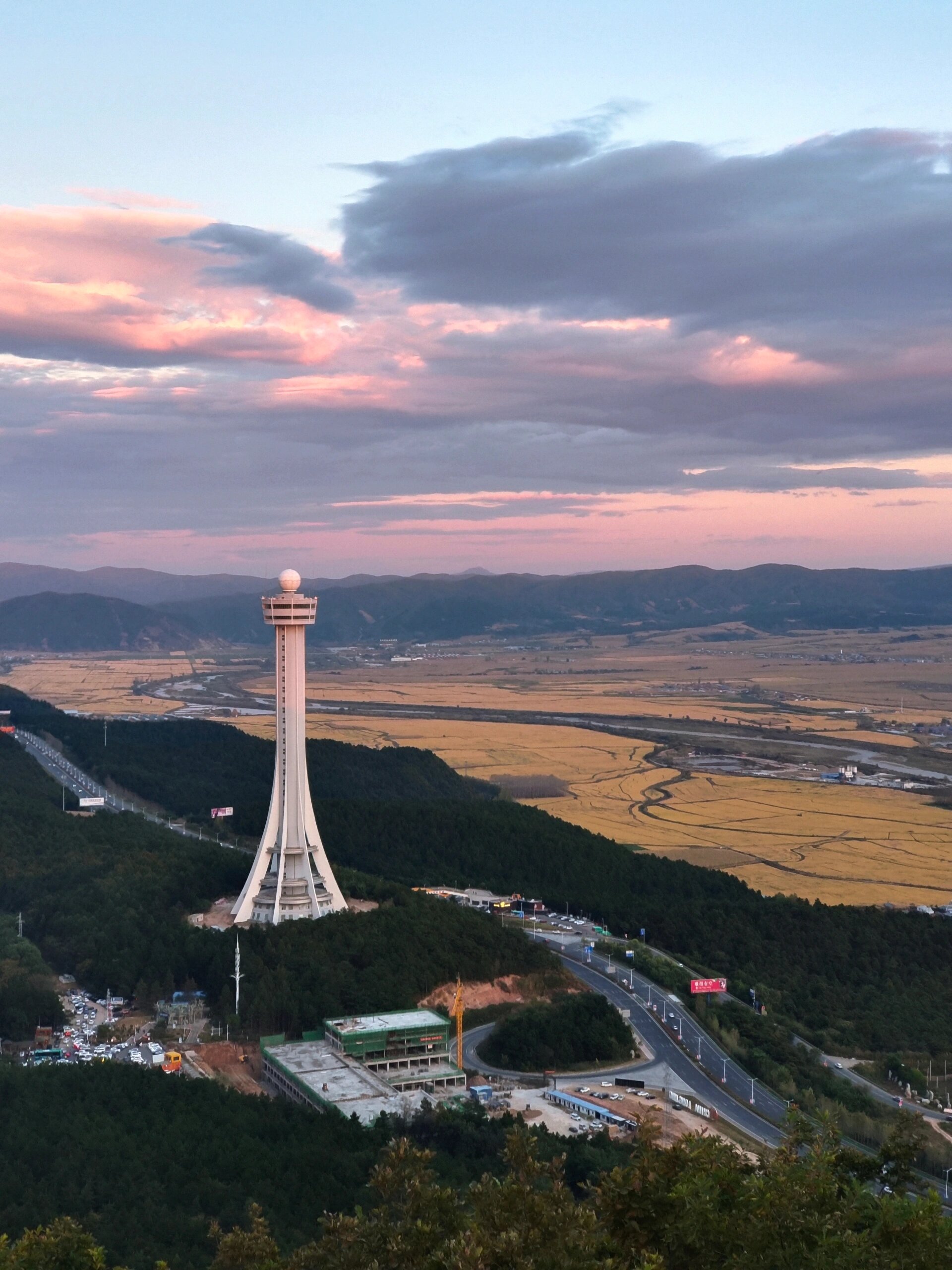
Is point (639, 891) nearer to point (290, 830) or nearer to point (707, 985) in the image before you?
point (707, 985)

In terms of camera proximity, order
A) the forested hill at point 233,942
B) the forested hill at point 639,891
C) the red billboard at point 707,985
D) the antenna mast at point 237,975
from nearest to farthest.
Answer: the antenna mast at point 237,975
the forested hill at point 233,942
the red billboard at point 707,985
the forested hill at point 639,891

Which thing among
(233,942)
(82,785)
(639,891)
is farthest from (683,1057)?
(82,785)

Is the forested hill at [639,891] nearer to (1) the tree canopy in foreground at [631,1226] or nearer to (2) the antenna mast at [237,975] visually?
(2) the antenna mast at [237,975]

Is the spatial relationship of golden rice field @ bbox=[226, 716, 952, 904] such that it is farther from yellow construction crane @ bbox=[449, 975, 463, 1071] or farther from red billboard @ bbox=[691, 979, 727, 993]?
yellow construction crane @ bbox=[449, 975, 463, 1071]

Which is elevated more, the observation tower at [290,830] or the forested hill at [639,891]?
the observation tower at [290,830]

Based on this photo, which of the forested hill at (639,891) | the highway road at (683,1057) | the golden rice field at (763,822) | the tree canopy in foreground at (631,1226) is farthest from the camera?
the golden rice field at (763,822)

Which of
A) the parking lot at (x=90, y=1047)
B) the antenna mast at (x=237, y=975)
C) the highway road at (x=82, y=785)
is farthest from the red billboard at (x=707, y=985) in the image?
the highway road at (x=82, y=785)

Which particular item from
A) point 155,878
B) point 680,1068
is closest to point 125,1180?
point 680,1068
